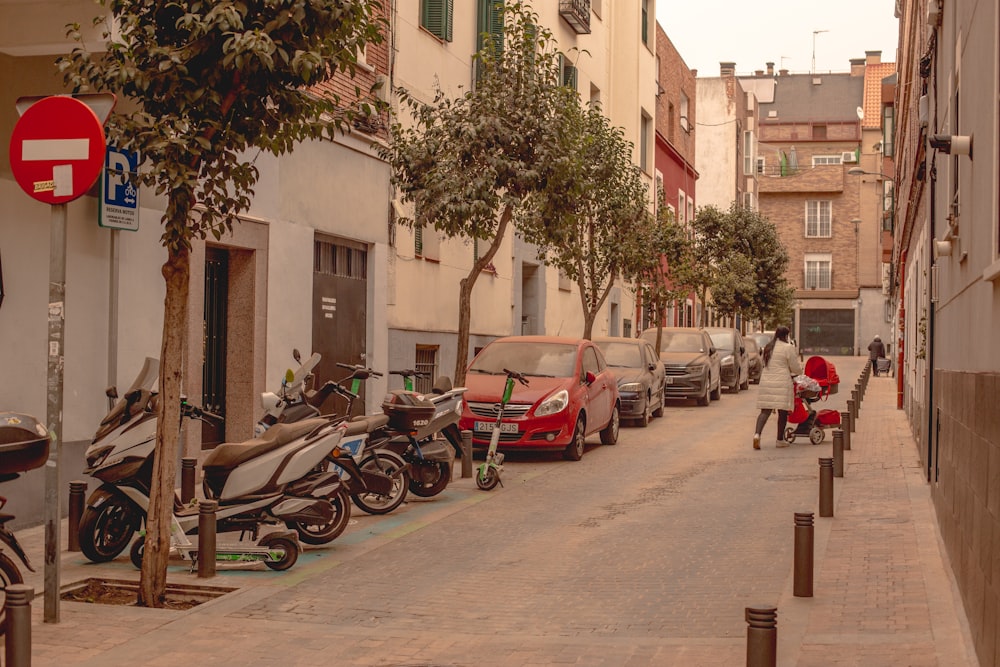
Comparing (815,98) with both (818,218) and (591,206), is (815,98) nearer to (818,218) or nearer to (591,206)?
(818,218)

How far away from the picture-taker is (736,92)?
65.1 m

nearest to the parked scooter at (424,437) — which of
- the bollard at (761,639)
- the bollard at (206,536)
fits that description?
the bollard at (206,536)

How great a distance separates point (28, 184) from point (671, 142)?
129 feet

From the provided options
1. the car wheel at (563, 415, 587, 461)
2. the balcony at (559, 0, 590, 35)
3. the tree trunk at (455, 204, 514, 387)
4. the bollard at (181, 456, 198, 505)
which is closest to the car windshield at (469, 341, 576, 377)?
the tree trunk at (455, 204, 514, 387)

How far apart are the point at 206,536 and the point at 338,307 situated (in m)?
9.36

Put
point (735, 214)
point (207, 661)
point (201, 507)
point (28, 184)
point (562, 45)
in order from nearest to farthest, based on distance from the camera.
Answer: point (207, 661), point (28, 184), point (201, 507), point (562, 45), point (735, 214)

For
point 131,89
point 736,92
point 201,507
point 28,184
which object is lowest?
point 201,507

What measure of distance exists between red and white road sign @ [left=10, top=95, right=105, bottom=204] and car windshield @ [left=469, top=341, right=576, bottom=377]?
10683mm


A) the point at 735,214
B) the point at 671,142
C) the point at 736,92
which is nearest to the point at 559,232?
the point at 671,142

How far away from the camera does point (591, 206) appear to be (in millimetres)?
25375

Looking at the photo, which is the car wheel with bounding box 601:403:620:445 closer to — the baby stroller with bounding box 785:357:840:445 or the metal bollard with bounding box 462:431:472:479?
the baby stroller with bounding box 785:357:840:445

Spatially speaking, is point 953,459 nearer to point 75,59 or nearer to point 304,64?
point 304,64

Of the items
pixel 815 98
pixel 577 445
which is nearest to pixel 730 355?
pixel 577 445

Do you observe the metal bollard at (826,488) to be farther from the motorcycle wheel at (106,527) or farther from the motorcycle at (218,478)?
the motorcycle wheel at (106,527)
